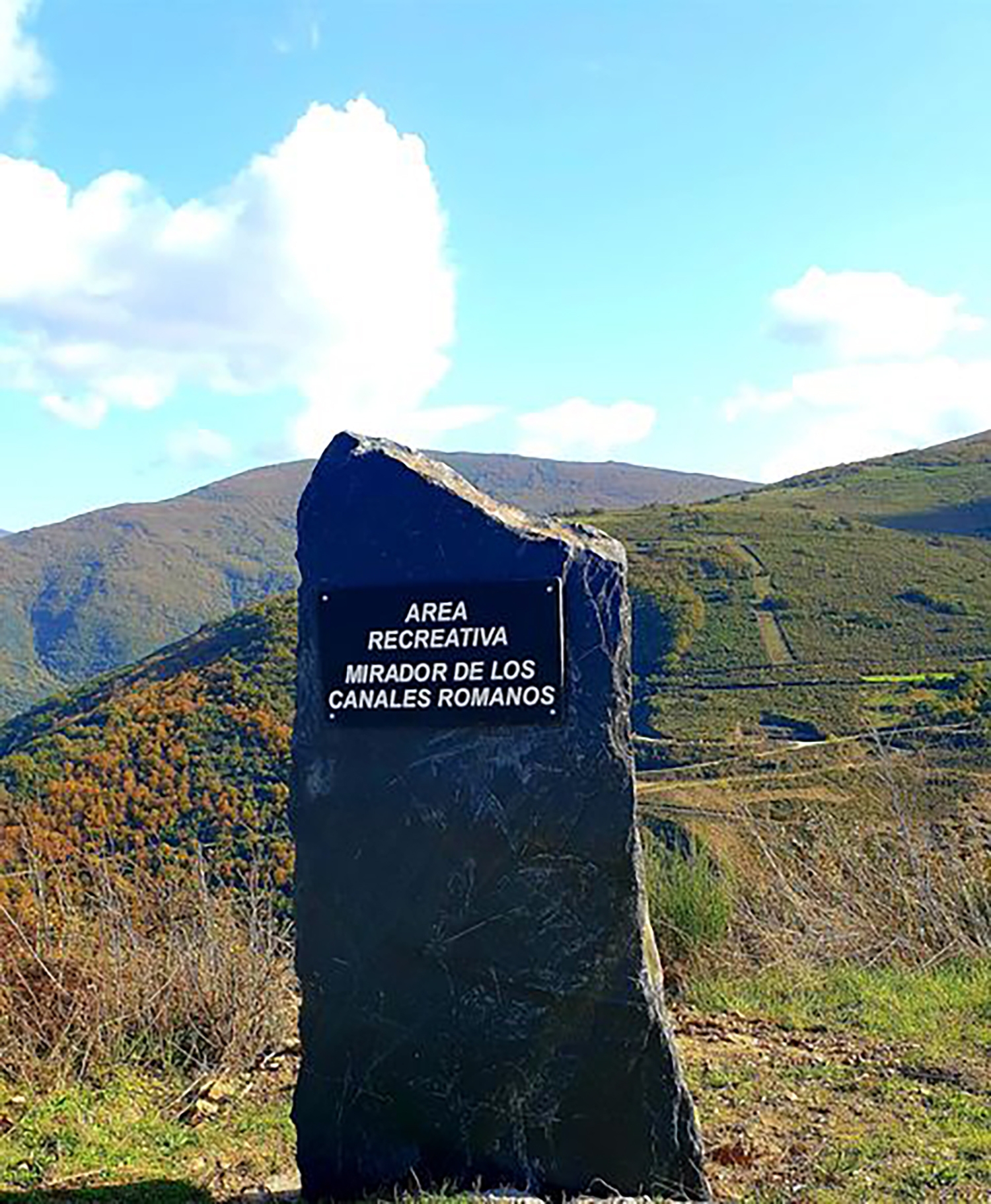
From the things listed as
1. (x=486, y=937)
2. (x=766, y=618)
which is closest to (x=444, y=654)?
(x=486, y=937)

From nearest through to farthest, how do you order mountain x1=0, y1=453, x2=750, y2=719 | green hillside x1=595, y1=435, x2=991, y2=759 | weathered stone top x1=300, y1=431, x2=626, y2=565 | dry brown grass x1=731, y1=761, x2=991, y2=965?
weathered stone top x1=300, y1=431, x2=626, y2=565
dry brown grass x1=731, y1=761, x2=991, y2=965
green hillside x1=595, y1=435, x2=991, y2=759
mountain x1=0, y1=453, x2=750, y2=719

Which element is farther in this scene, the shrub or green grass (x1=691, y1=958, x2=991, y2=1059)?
the shrub

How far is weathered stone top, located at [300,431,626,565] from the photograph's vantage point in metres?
4.10

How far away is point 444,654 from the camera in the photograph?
4051mm

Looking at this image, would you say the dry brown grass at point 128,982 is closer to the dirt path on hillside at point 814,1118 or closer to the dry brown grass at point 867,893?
the dirt path on hillside at point 814,1118

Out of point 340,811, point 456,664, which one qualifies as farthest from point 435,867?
point 456,664

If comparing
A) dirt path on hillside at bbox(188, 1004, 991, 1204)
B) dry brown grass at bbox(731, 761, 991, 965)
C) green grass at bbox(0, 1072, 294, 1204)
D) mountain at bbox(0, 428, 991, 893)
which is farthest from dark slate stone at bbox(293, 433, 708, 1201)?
dry brown grass at bbox(731, 761, 991, 965)

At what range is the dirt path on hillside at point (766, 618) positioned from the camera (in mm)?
42562

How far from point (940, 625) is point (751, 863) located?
39.9 m

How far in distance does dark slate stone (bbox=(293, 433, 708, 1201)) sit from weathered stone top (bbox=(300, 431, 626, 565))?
0.02m

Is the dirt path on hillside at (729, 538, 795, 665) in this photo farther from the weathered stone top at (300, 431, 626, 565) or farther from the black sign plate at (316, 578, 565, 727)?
the black sign plate at (316, 578, 565, 727)

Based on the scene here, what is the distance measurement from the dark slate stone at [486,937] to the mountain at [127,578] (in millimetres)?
92432

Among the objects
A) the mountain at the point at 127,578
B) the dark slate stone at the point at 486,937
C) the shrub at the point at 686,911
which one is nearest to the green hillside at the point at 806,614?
the shrub at the point at 686,911

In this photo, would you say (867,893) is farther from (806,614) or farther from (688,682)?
(806,614)
